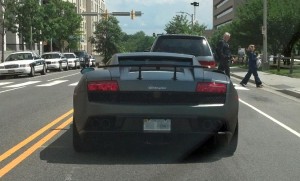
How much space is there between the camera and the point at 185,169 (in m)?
6.37

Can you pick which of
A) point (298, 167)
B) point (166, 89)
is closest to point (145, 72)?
point (166, 89)

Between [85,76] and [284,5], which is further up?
[284,5]

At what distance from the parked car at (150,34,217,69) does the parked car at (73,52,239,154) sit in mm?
7574

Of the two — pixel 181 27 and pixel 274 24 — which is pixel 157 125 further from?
pixel 181 27

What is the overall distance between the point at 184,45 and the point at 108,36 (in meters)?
82.8

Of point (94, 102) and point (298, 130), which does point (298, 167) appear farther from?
point (298, 130)

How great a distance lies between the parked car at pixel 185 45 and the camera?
47.9 ft

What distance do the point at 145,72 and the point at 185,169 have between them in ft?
4.63

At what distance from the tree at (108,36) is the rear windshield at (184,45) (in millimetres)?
80327

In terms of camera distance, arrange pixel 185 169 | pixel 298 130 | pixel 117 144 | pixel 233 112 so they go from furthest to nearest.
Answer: pixel 298 130 < pixel 117 144 < pixel 233 112 < pixel 185 169

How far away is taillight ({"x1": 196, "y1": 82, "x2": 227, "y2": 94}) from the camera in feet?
21.8

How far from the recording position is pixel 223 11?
148125 millimetres

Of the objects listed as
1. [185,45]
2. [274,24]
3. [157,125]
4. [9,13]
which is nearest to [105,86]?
[157,125]

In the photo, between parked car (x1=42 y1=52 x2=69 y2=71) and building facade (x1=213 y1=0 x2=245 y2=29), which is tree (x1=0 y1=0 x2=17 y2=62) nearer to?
parked car (x1=42 y1=52 x2=69 y2=71)
